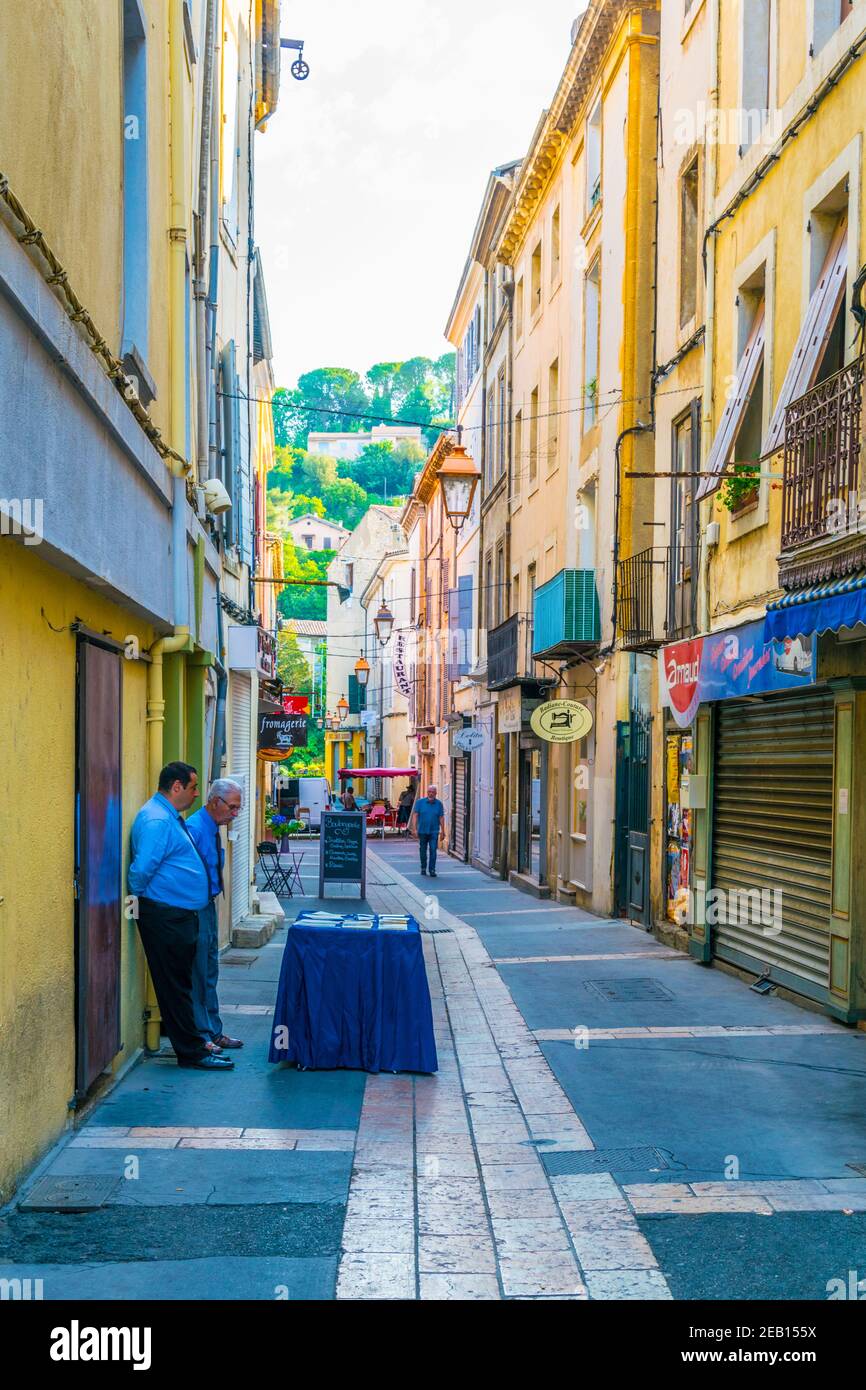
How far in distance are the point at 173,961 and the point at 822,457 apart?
552cm

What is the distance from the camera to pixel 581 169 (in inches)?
923

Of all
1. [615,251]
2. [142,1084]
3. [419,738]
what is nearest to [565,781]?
[615,251]

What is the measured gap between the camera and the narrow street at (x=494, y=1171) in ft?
16.6

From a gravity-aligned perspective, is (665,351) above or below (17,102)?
above

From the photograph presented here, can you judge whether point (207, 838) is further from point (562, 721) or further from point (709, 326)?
point (562, 721)

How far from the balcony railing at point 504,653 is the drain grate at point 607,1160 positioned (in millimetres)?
19381

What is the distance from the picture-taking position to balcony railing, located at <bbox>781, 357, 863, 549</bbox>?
9.47 m

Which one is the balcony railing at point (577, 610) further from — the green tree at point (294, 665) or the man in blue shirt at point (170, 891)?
the green tree at point (294, 665)

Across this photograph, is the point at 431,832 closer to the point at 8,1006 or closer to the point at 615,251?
the point at 615,251

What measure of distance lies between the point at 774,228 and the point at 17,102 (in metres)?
8.54

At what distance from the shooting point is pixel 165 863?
8172mm

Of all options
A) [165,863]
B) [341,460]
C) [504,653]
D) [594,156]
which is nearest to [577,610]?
[594,156]

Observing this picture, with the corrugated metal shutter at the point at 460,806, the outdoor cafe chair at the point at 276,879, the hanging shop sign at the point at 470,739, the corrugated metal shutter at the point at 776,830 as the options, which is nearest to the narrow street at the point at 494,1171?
the corrugated metal shutter at the point at 776,830

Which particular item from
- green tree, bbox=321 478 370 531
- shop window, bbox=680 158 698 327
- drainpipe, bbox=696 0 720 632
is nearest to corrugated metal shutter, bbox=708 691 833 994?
drainpipe, bbox=696 0 720 632
